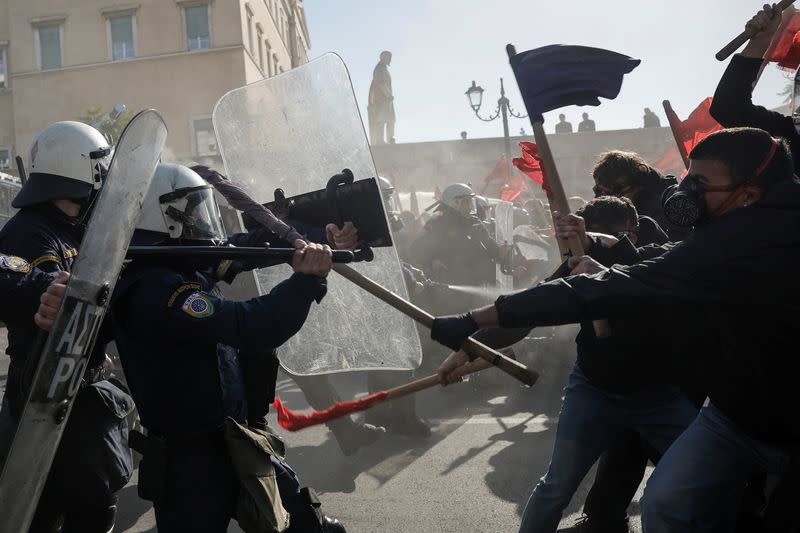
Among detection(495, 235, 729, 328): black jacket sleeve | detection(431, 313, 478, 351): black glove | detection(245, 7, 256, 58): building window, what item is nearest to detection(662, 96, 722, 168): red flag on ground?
detection(495, 235, 729, 328): black jacket sleeve

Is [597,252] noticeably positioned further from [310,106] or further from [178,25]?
[178,25]

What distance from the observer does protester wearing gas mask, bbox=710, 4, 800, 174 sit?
10.5 ft

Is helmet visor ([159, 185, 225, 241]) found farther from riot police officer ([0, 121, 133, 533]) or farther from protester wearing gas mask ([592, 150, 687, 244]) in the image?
protester wearing gas mask ([592, 150, 687, 244])

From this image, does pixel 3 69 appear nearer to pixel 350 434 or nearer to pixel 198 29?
pixel 198 29

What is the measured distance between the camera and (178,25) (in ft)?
81.5

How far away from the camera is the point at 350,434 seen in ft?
16.1

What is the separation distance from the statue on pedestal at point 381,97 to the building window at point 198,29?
8223 mm

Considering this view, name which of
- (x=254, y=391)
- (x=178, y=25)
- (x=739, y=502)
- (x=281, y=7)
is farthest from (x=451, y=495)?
(x=281, y=7)

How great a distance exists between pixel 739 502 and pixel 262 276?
6.89ft

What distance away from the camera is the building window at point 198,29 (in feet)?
81.5

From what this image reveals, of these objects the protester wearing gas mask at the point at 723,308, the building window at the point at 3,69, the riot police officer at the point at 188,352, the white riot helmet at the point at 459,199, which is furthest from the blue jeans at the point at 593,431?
the building window at the point at 3,69

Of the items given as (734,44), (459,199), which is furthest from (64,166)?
(459,199)

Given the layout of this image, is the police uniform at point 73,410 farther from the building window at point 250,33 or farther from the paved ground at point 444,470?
the building window at point 250,33

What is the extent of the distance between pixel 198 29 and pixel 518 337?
24.5 metres
